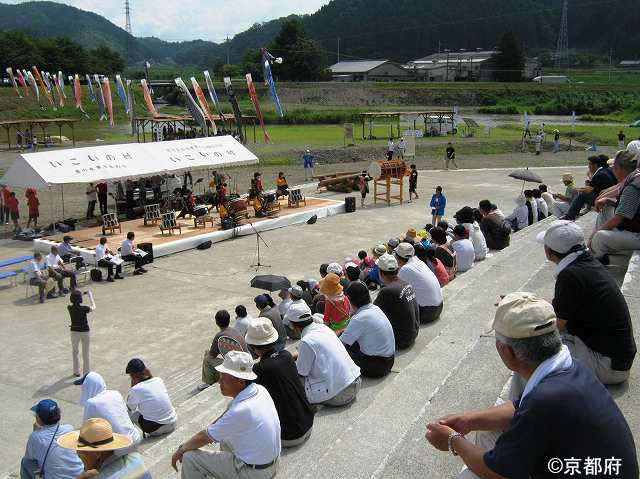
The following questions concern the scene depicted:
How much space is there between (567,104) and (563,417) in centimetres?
7982

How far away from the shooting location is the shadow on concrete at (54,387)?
354 inches

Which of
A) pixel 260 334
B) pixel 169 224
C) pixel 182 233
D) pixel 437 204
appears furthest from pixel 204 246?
pixel 260 334

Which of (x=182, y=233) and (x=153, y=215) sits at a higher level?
(x=153, y=215)

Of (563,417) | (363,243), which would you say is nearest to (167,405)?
(563,417)

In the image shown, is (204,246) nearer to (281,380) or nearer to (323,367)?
(323,367)

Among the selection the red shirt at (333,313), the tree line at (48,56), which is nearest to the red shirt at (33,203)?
the red shirt at (333,313)

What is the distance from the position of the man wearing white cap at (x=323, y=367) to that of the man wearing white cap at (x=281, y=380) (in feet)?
1.88

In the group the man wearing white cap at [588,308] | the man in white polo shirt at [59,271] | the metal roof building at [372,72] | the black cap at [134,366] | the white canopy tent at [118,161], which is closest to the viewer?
the man wearing white cap at [588,308]

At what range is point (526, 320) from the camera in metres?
2.68

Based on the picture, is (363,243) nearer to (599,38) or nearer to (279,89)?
(279,89)

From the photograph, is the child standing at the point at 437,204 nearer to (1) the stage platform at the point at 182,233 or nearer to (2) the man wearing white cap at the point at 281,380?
(1) the stage platform at the point at 182,233

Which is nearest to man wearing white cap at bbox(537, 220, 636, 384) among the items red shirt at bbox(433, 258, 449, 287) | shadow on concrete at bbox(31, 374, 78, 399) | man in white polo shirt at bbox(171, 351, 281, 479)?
man in white polo shirt at bbox(171, 351, 281, 479)

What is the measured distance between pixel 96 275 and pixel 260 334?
11.3 m

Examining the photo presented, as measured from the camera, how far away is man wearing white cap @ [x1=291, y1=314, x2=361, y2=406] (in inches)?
219
